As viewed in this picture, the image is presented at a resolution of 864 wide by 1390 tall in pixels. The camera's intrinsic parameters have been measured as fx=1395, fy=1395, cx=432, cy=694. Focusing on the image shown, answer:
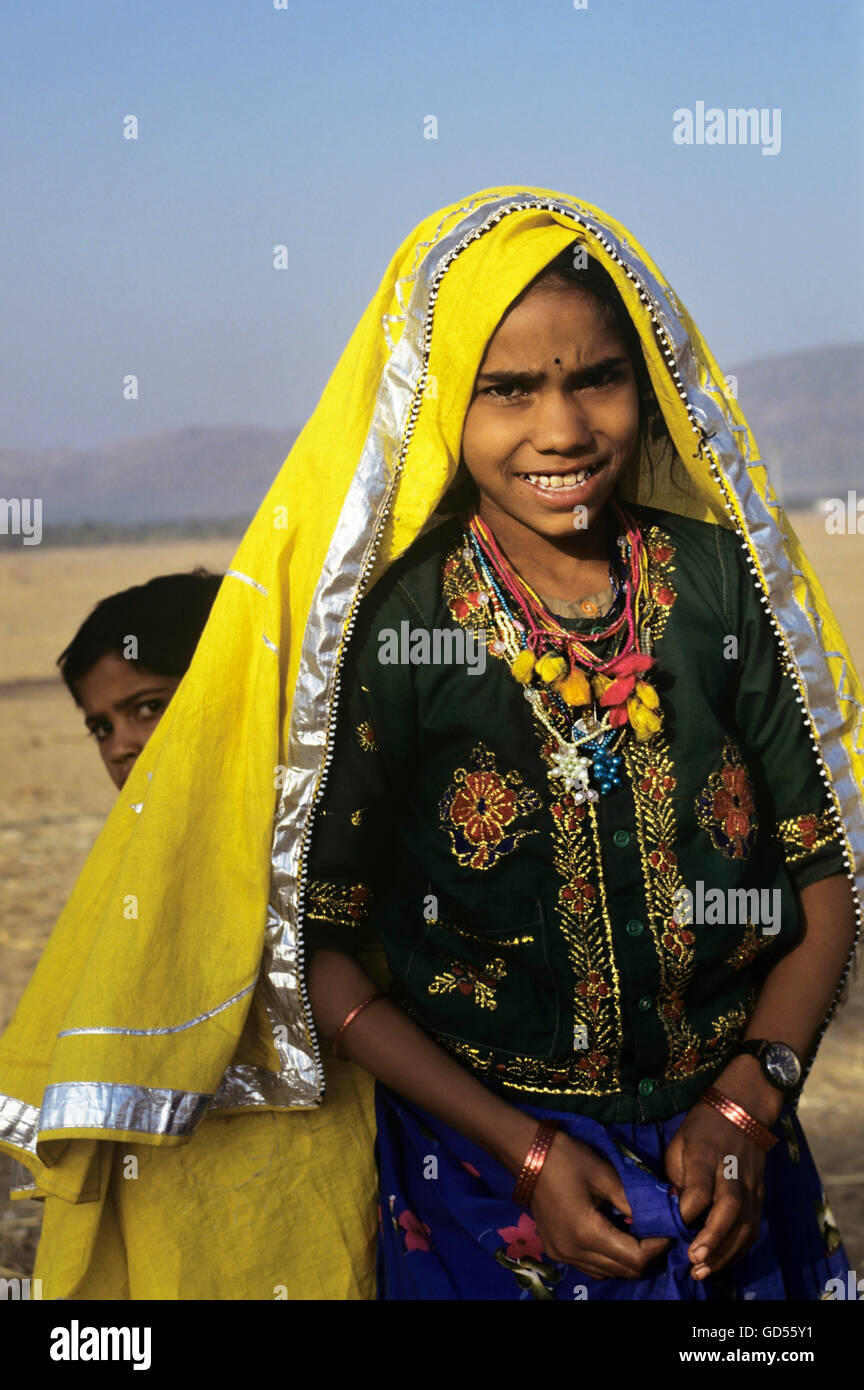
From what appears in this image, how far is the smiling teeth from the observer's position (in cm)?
199

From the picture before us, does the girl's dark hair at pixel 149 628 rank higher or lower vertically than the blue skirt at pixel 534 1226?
higher

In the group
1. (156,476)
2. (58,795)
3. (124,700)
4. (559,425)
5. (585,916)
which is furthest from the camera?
(156,476)

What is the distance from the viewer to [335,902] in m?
2.08

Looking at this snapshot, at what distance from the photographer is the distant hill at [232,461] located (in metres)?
41.3

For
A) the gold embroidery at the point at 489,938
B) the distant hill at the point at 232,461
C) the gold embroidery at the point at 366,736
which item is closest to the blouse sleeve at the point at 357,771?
the gold embroidery at the point at 366,736

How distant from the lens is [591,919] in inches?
80.0

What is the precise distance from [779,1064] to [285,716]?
896 millimetres

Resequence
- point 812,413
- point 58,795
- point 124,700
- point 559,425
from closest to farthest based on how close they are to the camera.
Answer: point 559,425 < point 124,700 < point 58,795 < point 812,413

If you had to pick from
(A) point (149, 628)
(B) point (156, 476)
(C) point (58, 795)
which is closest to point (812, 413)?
(B) point (156, 476)

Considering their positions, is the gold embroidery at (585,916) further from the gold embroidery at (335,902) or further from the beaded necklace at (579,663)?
the gold embroidery at (335,902)

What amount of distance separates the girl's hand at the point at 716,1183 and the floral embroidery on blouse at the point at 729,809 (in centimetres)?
39

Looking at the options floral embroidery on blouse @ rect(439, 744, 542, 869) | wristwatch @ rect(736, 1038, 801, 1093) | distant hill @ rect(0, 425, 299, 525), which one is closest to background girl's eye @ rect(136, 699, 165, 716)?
floral embroidery on blouse @ rect(439, 744, 542, 869)

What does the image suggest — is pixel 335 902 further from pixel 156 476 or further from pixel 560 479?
pixel 156 476

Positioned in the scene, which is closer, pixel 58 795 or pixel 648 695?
pixel 648 695
